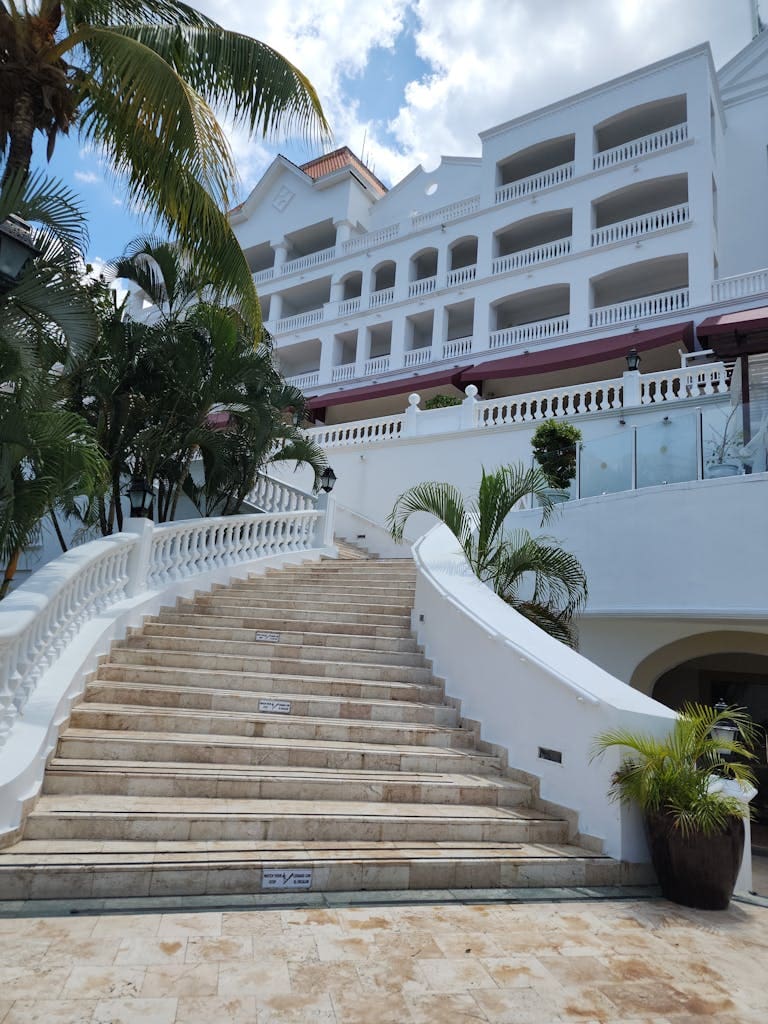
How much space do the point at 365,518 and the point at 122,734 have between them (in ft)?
34.7

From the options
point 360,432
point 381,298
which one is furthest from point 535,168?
point 360,432

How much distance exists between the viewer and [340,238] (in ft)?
93.1

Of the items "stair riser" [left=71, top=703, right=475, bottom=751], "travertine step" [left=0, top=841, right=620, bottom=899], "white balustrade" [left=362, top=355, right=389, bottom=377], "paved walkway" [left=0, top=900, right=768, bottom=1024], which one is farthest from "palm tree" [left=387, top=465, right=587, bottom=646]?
"white balustrade" [left=362, top=355, right=389, bottom=377]

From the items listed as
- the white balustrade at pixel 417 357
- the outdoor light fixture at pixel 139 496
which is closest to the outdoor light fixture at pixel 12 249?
the outdoor light fixture at pixel 139 496

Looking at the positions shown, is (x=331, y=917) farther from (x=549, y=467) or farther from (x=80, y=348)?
(x=549, y=467)

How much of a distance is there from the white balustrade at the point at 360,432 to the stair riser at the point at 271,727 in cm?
1127

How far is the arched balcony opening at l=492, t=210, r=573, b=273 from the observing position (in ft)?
72.1

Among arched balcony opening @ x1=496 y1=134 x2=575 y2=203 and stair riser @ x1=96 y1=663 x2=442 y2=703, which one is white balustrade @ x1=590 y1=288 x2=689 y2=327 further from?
stair riser @ x1=96 y1=663 x2=442 y2=703

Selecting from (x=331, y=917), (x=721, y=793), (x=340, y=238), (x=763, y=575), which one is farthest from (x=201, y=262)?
(x=340, y=238)

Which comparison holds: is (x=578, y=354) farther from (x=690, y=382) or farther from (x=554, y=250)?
(x=554, y=250)

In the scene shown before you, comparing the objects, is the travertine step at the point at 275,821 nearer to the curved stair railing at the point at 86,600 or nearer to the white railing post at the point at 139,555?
the curved stair railing at the point at 86,600

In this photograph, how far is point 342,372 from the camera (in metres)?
25.8

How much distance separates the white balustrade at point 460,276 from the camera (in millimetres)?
23797

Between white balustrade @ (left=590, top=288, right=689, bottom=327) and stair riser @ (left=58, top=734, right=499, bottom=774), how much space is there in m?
15.9
